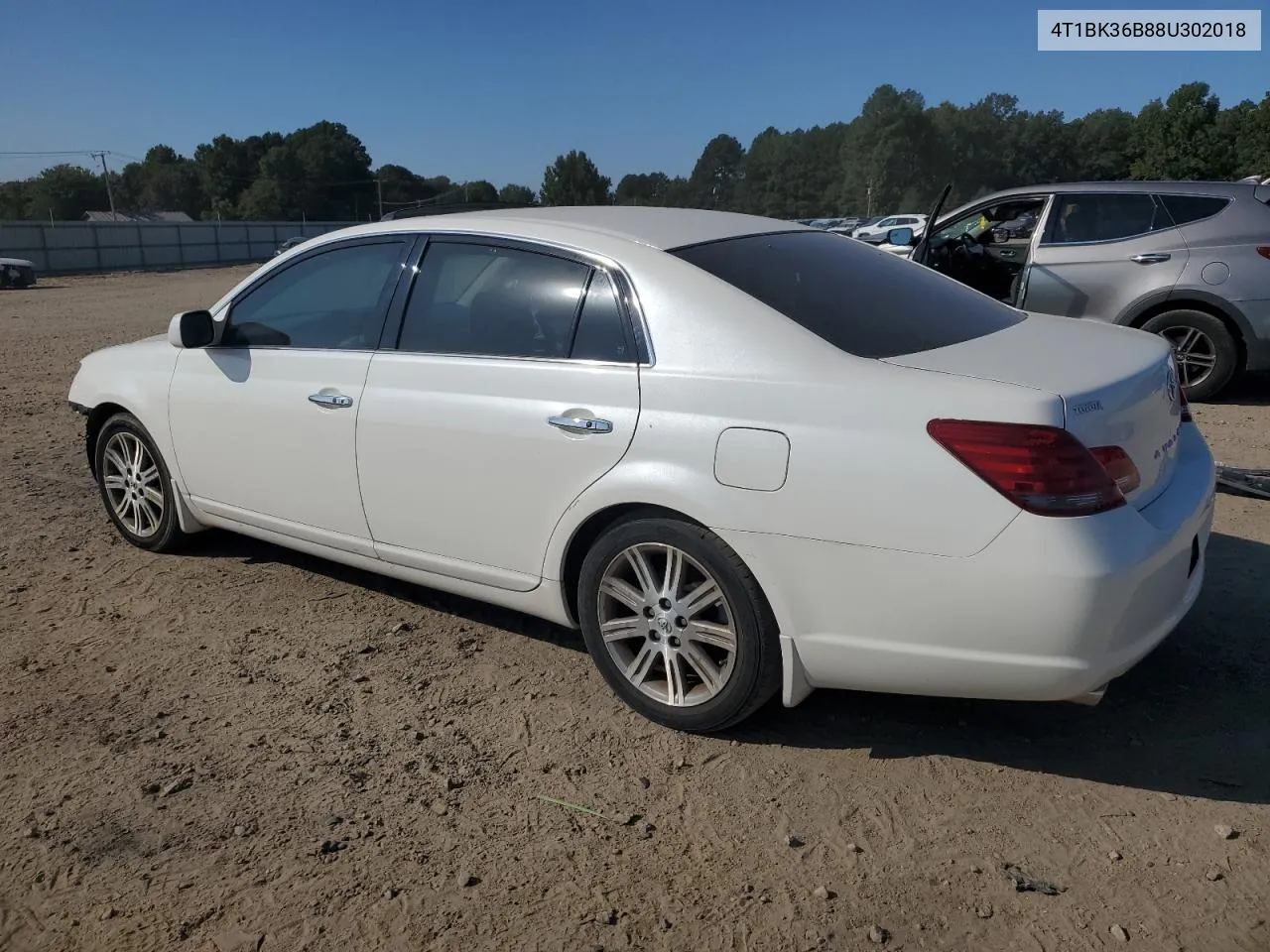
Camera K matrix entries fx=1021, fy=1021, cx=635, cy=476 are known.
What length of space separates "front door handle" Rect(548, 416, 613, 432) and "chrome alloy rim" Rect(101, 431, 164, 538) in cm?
259

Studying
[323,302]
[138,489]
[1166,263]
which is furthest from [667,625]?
[1166,263]

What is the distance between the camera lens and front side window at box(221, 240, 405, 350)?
13.5ft

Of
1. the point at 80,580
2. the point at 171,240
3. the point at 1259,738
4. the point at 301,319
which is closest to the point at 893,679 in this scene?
the point at 1259,738

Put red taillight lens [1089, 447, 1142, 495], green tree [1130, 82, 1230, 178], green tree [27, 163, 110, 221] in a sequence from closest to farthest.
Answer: red taillight lens [1089, 447, 1142, 495] < green tree [1130, 82, 1230, 178] < green tree [27, 163, 110, 221]

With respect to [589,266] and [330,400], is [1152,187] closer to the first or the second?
[589,266]

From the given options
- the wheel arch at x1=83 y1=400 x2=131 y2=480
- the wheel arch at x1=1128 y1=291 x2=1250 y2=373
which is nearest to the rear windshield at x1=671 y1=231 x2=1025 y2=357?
the wheel arch at x1=83 y1=400 x2=131 y2=480

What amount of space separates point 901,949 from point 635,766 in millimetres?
1037

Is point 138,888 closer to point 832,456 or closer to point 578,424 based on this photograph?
point 578,424

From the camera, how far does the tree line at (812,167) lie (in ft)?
237

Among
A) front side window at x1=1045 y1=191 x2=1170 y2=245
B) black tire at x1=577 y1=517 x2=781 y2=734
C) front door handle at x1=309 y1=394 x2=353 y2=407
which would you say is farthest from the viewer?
front side window at x1=1045 y1=191 x2=1170 y2=245

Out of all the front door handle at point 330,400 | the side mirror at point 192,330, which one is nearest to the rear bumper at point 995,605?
the front door handle at point 330,400

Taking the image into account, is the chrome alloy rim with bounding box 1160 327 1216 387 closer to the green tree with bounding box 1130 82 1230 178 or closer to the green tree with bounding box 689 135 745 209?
the green tree with bounding box 1130 82 1230 178

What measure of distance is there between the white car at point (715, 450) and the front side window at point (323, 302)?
0.01m

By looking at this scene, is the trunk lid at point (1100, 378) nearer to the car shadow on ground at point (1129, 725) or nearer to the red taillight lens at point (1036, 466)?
the red taillight lens at point (1036, 466)
